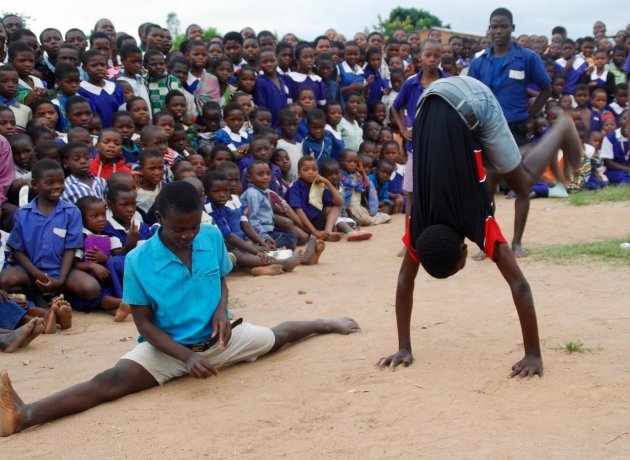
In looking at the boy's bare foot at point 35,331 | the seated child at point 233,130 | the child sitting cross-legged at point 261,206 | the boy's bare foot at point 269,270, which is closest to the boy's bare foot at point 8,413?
the boy's bare foot at point 35,331

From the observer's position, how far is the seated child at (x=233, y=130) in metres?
8.39

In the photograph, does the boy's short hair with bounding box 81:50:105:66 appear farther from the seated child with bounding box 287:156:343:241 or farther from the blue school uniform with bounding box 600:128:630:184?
the blue school uniform with bounding box 600:128:630:184

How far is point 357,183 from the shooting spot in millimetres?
9312

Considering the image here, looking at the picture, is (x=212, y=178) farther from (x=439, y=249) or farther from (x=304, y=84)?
(x=439, y=249)

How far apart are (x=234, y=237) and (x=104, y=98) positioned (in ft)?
6.49

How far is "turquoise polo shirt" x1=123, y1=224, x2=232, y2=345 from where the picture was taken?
3.82 meters

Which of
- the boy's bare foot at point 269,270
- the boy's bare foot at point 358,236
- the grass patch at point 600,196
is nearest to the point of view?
the boy's bare foot at point 269,270

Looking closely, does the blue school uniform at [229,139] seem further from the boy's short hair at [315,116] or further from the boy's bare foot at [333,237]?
the boy's bare foot at [333,237]

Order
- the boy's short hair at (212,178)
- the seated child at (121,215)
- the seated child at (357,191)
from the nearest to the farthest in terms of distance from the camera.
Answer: the seated child at (121,215)
the boy's short hair at (212,178)
the seated child at (357,191)

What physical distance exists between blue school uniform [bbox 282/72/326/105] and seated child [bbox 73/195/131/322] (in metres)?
4.25

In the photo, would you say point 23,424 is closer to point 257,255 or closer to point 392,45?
point 257,255

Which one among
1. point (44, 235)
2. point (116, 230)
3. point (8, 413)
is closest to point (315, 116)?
point (116, 230)

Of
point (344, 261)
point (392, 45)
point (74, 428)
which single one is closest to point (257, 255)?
point (344, 261)

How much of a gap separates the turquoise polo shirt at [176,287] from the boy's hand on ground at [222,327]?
0.13ft
